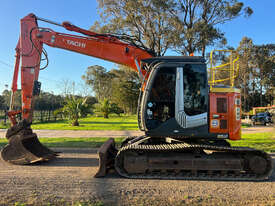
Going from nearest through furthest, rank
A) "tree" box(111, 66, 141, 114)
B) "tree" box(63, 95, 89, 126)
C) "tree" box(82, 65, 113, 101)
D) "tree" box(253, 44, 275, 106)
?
"tree" box(63, 95, 89, 126)
"tree" box(111, 66, 141, 114)
"tree" box(253, 44, 275, 106)
"tree" box(82, 65, 113, 101)

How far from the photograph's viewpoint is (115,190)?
407 centimetres

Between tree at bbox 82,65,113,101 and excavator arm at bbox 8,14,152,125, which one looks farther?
tree at bbox 82,65,113,101

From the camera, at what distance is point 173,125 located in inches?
192

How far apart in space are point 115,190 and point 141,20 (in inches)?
541

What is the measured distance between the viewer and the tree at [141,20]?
46.8 feet

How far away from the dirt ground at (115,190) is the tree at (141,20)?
11199 mm

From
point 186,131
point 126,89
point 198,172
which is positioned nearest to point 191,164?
point 198,172

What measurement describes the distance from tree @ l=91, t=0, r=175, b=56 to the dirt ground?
11199 millimetres

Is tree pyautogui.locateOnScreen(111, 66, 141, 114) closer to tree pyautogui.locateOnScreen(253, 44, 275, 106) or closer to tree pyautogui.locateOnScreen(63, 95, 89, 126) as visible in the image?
tree pyautogui.locateOnScreen(63, 95, 89, 126)

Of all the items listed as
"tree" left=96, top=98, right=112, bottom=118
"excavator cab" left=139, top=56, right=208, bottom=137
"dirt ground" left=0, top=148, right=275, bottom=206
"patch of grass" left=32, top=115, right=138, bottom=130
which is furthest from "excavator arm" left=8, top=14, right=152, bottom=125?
"tree" left=96, top=98, right=112, bottom=118

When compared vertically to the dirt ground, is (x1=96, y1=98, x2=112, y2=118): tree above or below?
above

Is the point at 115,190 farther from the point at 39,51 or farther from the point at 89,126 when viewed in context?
the point at 89,126

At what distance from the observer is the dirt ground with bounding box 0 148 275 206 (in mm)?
3646

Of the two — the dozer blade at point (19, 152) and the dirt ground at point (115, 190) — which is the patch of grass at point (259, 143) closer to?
the dirt ground at point (115, 190)
